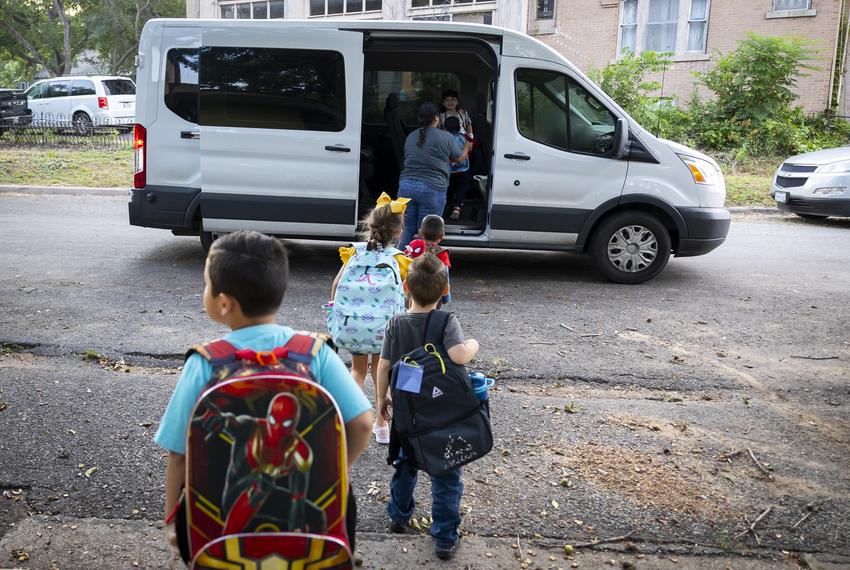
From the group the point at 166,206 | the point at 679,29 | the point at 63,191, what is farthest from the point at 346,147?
the point at 679,29

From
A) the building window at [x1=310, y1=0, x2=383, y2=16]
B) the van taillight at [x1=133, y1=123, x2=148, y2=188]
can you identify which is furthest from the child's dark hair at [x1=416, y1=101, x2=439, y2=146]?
the building window at [x1=310, y1=0, x2=383, y2=16]

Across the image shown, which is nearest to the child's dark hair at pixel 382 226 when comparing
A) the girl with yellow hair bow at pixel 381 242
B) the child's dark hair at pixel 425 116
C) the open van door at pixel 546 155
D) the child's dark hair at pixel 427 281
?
the girl with yellow hair bow at pixel 381 242

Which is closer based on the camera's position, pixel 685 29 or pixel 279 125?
pixel 279 125

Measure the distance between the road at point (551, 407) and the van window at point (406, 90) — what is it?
7.62ft

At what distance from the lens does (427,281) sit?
3.29 meters

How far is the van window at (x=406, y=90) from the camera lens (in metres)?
10.0

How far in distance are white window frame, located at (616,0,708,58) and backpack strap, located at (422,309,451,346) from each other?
19.1 m

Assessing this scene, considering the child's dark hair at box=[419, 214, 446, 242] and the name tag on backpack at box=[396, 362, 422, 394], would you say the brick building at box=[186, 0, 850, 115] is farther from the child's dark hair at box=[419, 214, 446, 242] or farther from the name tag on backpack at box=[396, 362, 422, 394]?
the name tag on backpack at box=[396, 362, 422, 394]

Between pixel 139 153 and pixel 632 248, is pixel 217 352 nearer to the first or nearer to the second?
pixel 139 153

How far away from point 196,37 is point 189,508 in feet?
22.4

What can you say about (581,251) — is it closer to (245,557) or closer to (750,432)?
(750,432)

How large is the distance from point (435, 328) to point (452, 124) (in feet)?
20.7

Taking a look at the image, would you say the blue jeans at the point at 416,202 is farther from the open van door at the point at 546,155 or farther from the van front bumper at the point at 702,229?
the van front bumper at the point at 702,229

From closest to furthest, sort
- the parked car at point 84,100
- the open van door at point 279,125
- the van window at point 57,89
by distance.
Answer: the open van door at point 279,125, the parked car at point 84,100, the van window at point 57,89
